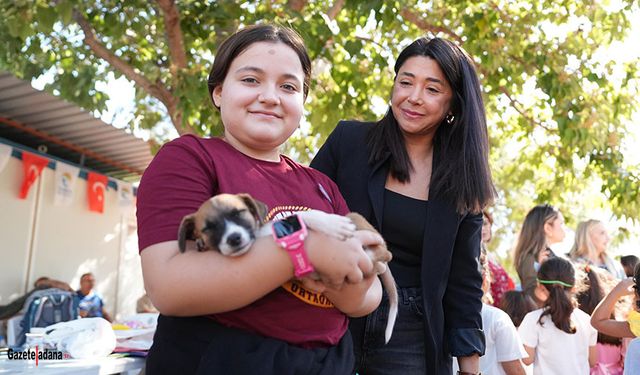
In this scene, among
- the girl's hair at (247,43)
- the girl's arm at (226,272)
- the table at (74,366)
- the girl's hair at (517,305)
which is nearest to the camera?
the girl's arm at (226,272)

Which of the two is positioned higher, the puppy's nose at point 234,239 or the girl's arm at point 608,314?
the puppy's nose at point 234,239

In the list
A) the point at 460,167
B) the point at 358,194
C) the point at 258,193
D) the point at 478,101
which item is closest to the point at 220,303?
the point at 258,193

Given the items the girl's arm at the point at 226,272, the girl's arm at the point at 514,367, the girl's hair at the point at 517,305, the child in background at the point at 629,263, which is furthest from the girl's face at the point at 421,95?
the child in background at the point at 629,263

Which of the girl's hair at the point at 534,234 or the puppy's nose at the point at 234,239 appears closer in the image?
the puppy's nose at the point at 234,239

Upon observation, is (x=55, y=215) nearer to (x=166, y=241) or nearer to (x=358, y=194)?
(x=358, y=194)

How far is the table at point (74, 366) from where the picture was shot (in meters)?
3.15

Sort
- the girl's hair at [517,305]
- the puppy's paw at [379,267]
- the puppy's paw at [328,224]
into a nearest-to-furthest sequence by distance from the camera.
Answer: the puppy's paw at [328,224] → the puppy's paw at [379,267] → the girl's hair at [517,305]

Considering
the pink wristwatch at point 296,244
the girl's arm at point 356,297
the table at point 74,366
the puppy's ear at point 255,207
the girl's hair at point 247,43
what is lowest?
the table at point 74,366

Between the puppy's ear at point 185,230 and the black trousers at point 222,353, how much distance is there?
239 mm

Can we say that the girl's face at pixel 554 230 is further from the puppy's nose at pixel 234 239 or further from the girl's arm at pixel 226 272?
the puppy's nose at pixel 234 239

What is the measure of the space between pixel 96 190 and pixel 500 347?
9502 millimetres

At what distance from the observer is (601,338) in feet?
21.2

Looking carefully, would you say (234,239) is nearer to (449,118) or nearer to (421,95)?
(421,95)

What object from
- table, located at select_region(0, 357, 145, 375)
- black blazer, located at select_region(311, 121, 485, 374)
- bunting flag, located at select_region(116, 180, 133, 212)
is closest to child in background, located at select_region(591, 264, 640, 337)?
black blazer, located at select_region(311, 121, 485, 374)
